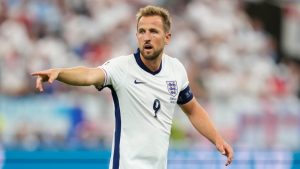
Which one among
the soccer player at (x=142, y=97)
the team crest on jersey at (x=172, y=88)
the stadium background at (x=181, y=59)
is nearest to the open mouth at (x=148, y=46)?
the soccer player at (x=142, y=97)

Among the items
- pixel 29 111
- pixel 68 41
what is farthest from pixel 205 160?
pixel 68 41

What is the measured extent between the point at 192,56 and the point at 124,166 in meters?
8.04

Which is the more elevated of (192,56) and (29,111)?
(192,56)

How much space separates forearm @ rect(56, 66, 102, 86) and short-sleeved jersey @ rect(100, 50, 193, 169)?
236 mm

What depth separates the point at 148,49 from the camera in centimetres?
674

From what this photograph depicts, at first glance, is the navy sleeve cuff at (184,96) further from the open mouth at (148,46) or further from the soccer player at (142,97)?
the open mouth at (148,46)

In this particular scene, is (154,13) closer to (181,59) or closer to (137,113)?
(137,113)

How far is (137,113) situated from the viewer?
6.76 meters

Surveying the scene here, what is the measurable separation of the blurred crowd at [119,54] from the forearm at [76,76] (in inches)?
241

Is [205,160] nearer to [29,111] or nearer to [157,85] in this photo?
[157,85]

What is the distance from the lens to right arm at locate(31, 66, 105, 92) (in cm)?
587

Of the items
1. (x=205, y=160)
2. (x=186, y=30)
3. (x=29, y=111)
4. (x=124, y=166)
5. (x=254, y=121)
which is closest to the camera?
(x=124, y=166)

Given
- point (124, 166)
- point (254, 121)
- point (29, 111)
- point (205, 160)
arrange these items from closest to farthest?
point (124, 166)
point (205, 160)
point (29, 111)
point (254, 121)

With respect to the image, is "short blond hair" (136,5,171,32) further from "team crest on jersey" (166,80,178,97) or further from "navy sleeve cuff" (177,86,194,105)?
"navy sleeve cuff" (177,86,194,105)
